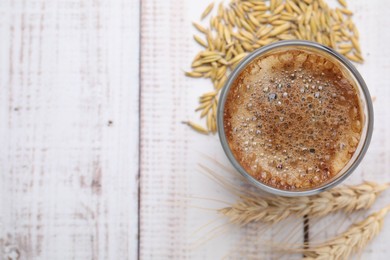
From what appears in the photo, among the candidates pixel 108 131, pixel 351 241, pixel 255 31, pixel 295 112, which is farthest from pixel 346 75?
pixel 108 131

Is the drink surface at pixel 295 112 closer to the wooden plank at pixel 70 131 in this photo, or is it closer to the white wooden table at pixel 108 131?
the white wooden table at pixel 108 131

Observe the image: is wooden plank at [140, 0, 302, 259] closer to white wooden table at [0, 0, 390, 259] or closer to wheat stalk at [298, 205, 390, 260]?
white wooden table at [0, 0, 390, 259]

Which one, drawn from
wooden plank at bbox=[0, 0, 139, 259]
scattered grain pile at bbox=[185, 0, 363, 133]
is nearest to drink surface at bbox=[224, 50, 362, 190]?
scattered grain pile at bbox=[185, 0, 363, 133]

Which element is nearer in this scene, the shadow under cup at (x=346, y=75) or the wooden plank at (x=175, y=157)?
the shadow under cup at (x=346, y=75)

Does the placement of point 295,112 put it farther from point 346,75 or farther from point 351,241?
point 351,241

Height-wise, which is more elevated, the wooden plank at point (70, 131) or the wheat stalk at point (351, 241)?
the wooden plank at point (70, 131)


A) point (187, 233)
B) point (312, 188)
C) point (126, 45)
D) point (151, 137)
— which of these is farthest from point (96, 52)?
point (312, 188)

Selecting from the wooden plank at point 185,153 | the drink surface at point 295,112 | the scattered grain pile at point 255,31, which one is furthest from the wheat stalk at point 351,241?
the scattered grain pile at point 255,31
